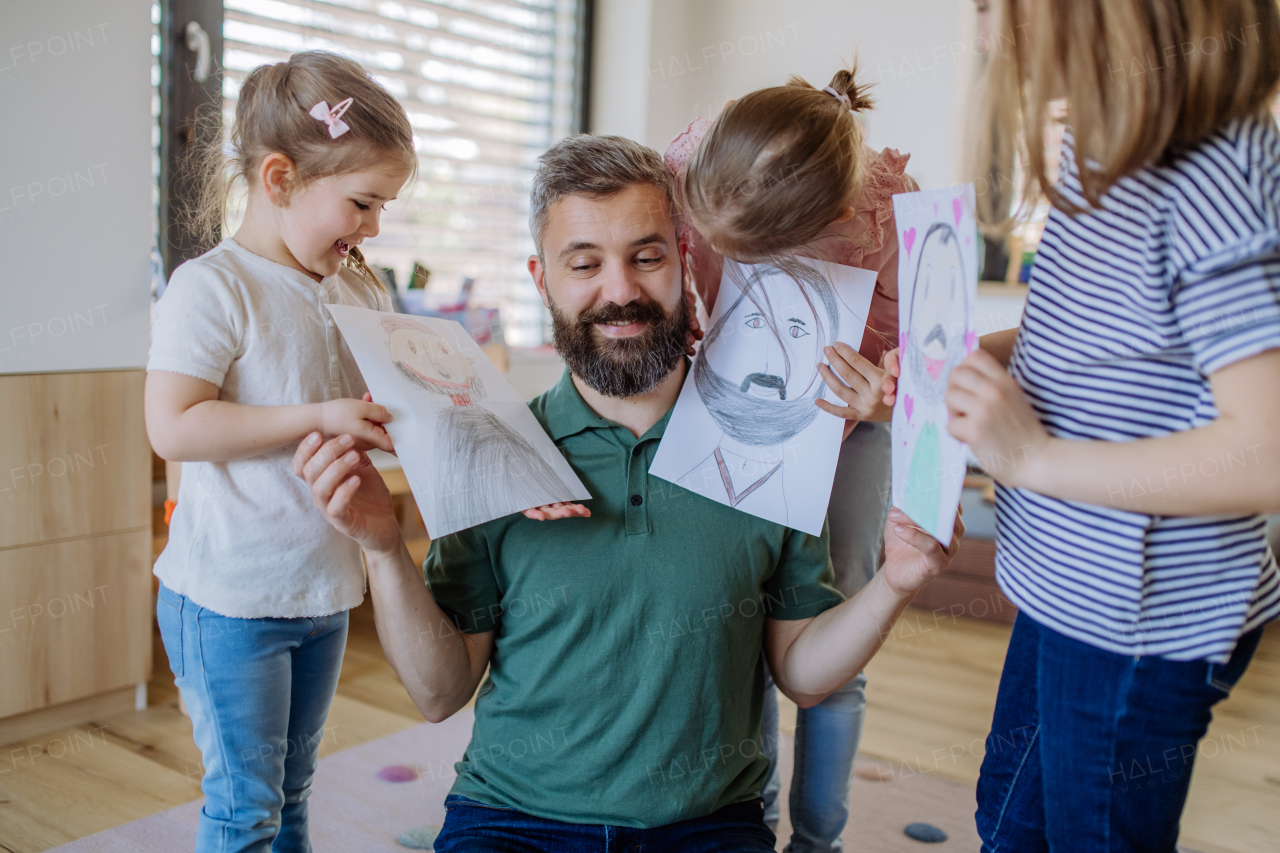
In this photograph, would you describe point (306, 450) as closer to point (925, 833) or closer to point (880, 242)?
point (880, 242)

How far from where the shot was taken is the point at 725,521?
122cm

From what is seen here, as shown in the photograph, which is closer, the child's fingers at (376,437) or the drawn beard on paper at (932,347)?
the drawn beard on paper at (932,347)

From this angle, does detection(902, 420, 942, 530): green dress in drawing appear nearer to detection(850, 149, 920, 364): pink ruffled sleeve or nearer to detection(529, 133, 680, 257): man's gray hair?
detection(850, 149, 920, 364): pink ruffled sleeve

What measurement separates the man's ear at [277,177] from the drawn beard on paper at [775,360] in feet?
1.92

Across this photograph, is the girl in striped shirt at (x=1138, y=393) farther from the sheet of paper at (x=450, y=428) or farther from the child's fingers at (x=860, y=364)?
the sheet of paper at (x=450, y=428)

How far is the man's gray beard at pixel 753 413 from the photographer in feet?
3.96

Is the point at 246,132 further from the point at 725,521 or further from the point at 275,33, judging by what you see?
the point at 275,33

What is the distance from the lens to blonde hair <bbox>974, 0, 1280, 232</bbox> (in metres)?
0.68

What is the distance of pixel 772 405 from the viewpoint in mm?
1223

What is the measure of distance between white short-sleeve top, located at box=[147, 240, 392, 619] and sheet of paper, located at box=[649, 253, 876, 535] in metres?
0.47

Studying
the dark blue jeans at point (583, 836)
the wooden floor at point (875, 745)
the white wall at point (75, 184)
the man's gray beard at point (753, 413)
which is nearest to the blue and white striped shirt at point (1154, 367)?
the man's gray beard at point (753, 413)

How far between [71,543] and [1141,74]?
7.56 ft

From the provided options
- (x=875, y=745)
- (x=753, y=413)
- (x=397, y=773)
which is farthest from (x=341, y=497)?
(x=875, y=745)

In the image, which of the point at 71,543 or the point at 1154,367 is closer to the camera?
the point at 1154,367
